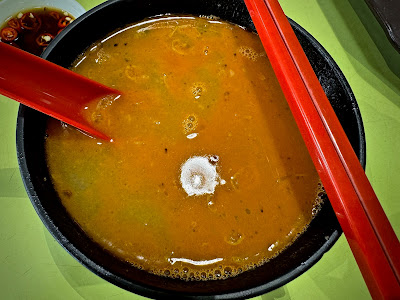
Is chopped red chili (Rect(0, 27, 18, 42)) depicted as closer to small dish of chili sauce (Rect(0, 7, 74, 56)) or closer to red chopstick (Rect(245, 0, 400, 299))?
small dish of chili sauce (Rect(0, 7, 74, 56))

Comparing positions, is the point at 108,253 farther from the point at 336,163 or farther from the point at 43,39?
the point at 43,39

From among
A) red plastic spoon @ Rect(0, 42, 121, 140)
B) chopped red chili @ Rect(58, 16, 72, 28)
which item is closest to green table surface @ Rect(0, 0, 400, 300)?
chopped red chili @ Rect(58, 16, 72, 28)

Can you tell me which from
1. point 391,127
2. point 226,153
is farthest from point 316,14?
point 226,153

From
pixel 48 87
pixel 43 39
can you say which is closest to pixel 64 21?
pixel 43 39

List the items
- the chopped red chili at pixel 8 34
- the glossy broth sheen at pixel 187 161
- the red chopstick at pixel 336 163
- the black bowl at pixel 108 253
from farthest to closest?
the chopped red chili at pixel 8 34, the glossy broth sheen at pixel 187 161, the black bowl at pixel 108 253, the red chopstick at pixel 336 163

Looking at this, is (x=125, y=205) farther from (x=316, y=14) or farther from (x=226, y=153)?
(x=316, y=14)

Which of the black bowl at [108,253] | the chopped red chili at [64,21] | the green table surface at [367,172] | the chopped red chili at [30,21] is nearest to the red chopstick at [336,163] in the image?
the black bowl at [108,253]

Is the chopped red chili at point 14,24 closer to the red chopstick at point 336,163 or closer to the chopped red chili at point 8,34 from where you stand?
the chopped red chili at point 8,34
